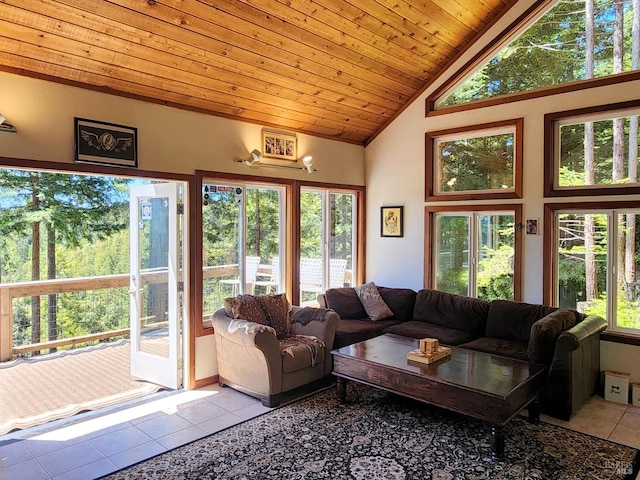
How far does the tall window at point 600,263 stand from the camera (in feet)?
13.8

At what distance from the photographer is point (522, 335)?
14.4ft

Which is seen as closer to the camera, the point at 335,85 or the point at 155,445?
the point at 155,445

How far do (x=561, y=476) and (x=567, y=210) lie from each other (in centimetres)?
268

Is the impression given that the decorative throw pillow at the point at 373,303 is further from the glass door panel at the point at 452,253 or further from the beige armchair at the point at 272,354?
the beige armchair at the point at 272,354

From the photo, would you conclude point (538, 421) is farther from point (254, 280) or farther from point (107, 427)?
point (107, 427)

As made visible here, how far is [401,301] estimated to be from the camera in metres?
5.38

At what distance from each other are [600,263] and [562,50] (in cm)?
221

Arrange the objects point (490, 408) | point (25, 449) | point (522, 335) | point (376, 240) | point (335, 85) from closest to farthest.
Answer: point (490, 408)
point (25, 449)
point (522, 335)
point (335, 85)
point (376, 240)

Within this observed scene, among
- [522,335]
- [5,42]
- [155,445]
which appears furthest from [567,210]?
[5,42]

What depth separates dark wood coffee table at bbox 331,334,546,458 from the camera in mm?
2943

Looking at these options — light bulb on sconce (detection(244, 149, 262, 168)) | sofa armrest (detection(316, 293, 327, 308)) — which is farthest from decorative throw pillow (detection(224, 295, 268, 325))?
light bulb on sconce (detection(244, 149, 262, 168))

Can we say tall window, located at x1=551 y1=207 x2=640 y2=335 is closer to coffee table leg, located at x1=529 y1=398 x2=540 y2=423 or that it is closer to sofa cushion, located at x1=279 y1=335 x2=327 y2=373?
coffee table leg, located at x1=529 y1=398 x2=540 y2=423

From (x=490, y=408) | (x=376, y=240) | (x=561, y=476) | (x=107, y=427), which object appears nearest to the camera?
(x=561, y=476)

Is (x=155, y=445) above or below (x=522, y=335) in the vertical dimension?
below
